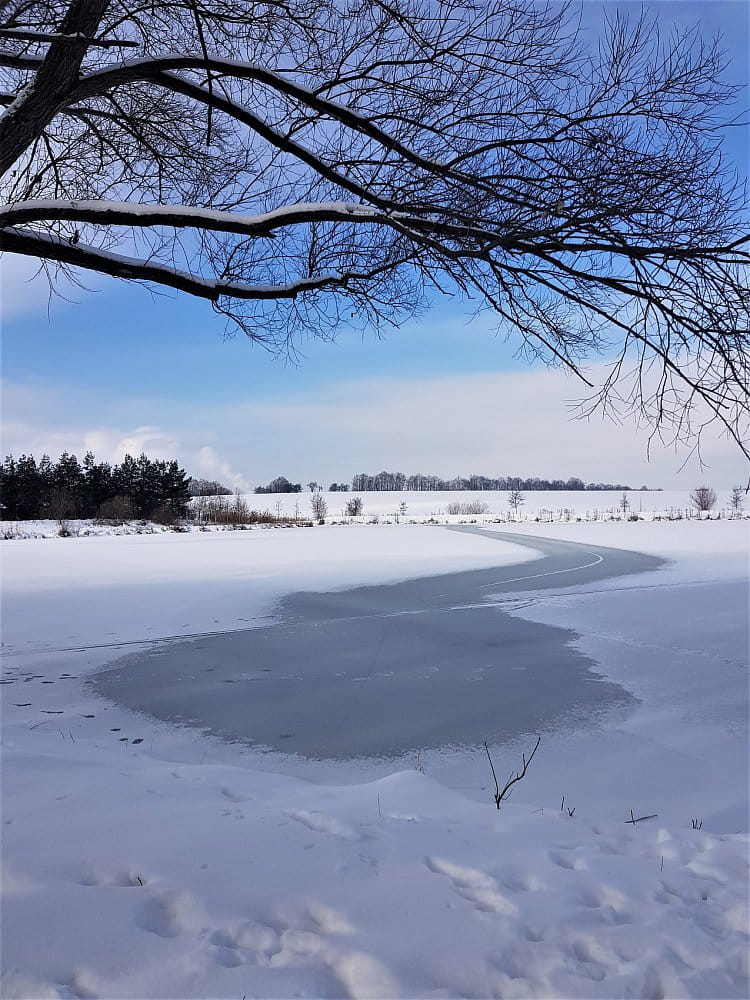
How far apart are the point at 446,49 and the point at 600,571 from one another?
32.7ft

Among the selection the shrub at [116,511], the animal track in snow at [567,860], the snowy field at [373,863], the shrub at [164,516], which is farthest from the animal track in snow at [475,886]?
the shrub at [164,516]

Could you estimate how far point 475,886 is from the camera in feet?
6.73

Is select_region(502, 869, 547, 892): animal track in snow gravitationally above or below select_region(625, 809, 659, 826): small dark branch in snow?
above

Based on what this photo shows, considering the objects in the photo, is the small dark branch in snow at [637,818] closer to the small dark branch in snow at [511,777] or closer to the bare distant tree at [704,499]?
the small dark branch in snow at [511,777]

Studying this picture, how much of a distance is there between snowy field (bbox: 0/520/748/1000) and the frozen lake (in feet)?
0.86

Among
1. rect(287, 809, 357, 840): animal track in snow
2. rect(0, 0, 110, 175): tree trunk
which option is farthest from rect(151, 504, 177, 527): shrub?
rect(287, 809, 357, 840): animal track in snow

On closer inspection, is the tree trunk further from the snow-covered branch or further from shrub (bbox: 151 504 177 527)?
shrub (bbox: 151 504 177 527)

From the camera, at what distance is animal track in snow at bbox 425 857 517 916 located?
1944 millimetres

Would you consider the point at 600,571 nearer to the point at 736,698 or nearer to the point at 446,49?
the point at 736,698

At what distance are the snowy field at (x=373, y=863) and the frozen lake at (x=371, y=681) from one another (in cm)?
26

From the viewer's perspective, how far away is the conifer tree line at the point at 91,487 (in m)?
42.0

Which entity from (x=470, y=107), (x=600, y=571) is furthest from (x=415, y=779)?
(x=600, y=571)

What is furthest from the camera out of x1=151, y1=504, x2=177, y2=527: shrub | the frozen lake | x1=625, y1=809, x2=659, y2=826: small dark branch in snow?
x1=151, y1=504, x2=177, y2=527: shrub

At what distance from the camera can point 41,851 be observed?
84.6 inches
